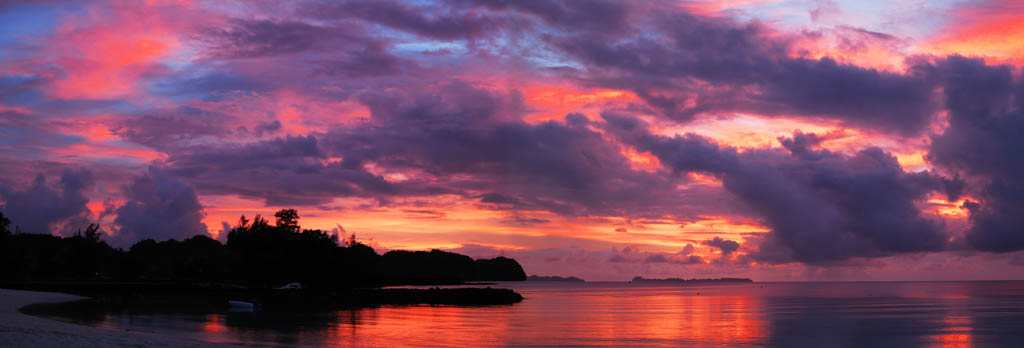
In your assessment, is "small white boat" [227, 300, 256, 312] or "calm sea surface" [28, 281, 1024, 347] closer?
"calm sea surface" [28, 281, 1024, 347]

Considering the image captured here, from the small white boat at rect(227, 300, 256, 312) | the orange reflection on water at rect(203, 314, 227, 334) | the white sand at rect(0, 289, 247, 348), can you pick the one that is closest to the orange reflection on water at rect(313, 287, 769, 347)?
the orange reflection on water at rect(203, 314, 227, 334)

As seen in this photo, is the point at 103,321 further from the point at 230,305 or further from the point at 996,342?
the point at 996,342

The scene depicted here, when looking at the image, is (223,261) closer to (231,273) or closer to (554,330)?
(231,273)

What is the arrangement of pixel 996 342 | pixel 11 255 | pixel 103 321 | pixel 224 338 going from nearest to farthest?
pixel 224 338 < pixel 103 321 < pixel 996 342 < pixel 11 255

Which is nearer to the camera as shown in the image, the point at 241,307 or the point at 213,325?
the point at 213,325

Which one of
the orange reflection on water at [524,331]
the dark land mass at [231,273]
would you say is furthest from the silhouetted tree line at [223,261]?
the orange reflection on water at [524,331]

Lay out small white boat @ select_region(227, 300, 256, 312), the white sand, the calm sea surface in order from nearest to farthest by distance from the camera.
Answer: the white sand < the calm sea surface < small white boat @ select_region(227, 300, 256, 312)

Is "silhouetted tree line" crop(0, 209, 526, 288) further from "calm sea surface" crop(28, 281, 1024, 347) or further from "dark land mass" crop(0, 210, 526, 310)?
"calm sea surface" crop(28, 281, 1024, 347)

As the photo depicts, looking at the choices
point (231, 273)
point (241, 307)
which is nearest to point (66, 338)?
point (241, 307)

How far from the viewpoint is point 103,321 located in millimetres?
56906

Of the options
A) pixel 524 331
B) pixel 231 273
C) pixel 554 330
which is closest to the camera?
pixel 524 331

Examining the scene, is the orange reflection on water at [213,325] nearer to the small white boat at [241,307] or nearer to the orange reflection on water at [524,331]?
the orange reflection on water at [524,331]

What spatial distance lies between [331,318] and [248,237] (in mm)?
102680

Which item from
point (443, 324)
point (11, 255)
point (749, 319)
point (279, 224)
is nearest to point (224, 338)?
point (443, 324)
